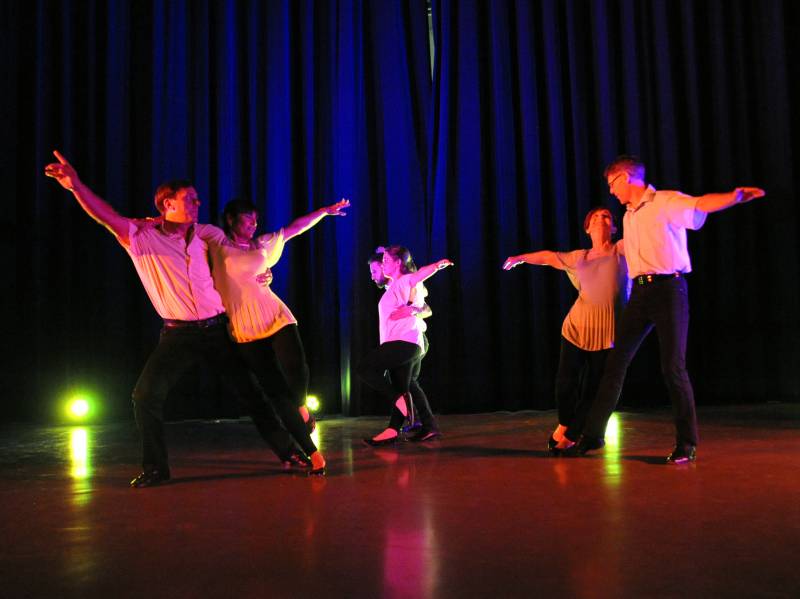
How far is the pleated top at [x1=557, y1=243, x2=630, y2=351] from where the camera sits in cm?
398

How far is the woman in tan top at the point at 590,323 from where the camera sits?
3.99 m

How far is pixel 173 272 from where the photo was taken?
3404mm

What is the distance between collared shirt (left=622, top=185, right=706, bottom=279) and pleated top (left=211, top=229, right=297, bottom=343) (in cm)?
177

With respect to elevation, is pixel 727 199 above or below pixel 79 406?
above

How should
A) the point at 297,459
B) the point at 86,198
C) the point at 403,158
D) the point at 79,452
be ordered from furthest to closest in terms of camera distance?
the point at 403,158
the point at 79,452
the point at 297,459
the point at 86,198

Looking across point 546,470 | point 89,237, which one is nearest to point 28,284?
point 89,237

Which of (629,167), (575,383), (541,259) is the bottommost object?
(575,383)

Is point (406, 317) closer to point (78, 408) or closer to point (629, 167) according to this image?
point (629, 167)

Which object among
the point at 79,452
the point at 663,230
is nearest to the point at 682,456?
the point at 663,230

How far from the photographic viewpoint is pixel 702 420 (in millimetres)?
5438

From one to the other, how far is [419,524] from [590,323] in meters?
1.79

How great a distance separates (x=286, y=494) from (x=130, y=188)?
432cm

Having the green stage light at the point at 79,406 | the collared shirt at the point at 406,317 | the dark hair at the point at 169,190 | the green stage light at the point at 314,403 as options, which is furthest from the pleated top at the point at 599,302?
the green stage light at the point at 79,406

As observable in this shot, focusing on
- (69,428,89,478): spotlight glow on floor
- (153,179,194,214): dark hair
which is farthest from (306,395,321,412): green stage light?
(153,179,194,214): dark hair
